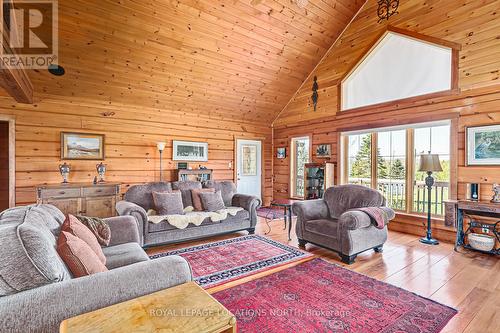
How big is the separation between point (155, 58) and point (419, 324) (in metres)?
4.95

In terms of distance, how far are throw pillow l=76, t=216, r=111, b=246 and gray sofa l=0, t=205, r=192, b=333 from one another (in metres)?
0.88

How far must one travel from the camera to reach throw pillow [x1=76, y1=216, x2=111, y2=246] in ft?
7.22

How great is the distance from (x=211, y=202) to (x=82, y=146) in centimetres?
281

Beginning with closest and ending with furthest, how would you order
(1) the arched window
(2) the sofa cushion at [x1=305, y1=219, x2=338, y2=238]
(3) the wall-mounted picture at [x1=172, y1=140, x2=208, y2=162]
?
(2) the sofa cushion at [x1=305, y1=219, x2=338, y2=238]
(1) the arched window
(3) the wall-mounted picture at [x1=172, y1=140, x2=208, y2=162]

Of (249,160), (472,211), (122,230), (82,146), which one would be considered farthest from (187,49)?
(472,211)

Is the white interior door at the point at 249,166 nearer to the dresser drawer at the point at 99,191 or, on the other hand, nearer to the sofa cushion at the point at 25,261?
the dresser drawer at the point at 99,191

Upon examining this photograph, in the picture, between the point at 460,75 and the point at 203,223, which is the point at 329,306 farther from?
the point at 460,75

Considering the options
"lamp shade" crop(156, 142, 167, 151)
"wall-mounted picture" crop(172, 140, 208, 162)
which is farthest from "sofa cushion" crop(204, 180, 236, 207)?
"wall-mounted picture" crop(172, 140, 208, 162)

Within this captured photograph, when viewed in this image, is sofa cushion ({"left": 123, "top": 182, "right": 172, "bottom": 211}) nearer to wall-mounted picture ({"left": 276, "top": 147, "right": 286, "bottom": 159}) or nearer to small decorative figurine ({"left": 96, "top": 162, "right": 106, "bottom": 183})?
small decorative figurine ({"left": 96, "top": 162, "right": 106, "bottom": 183})

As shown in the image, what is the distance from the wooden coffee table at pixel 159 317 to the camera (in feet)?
3.05

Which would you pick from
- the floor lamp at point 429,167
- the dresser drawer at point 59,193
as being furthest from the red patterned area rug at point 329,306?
the dresser drawer at point 59,193

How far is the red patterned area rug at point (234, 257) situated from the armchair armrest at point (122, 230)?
78 centimetres

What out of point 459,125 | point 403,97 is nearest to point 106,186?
point 403,97

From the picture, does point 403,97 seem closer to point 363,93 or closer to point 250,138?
point 363,93
